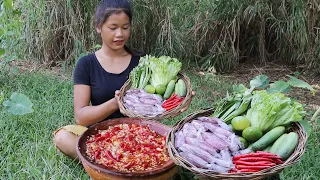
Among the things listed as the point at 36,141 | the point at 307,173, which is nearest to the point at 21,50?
the point at 36,141

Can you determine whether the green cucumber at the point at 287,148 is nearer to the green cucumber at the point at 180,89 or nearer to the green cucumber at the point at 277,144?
the green cucumber at the point at 277,144

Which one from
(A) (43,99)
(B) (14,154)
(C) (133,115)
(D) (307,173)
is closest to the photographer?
(C) (133,115)

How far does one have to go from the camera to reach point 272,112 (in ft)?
5.73

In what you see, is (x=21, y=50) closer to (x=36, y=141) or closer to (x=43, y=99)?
(x=43, y=99)

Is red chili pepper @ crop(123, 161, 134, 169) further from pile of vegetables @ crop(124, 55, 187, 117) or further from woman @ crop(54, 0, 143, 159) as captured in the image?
woman @ crop(54, 0, 143, 159)

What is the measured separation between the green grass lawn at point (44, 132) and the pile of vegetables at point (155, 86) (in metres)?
0.68

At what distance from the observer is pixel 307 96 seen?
15.0ft

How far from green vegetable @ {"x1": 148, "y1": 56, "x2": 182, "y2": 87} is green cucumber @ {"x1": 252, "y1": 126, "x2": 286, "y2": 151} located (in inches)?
40.3

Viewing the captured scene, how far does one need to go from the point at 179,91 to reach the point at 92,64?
743mm

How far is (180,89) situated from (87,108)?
2.28 ft

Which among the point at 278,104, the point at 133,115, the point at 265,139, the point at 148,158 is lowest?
the point at 148,158

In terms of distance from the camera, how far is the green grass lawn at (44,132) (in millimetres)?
2650

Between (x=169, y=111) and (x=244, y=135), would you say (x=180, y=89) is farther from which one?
(x=244, y=135)

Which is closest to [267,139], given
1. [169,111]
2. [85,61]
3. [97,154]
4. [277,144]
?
[277,144]
